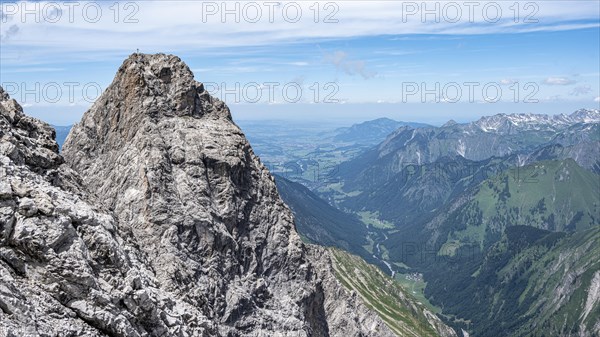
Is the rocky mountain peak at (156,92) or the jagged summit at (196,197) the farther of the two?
the rocky mountain peak at (156,92)

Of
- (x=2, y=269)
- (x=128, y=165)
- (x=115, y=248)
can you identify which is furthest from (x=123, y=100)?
(x=2, y=269)

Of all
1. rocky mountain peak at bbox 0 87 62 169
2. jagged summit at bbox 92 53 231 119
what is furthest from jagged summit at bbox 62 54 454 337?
rocky mountain peak at bbox 0 87 62 169

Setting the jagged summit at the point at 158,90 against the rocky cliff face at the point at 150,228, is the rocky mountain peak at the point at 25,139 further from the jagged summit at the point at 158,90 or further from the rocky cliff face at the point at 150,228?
the jagged summit at the point at 158,90

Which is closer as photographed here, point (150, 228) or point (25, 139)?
point (25, 139)

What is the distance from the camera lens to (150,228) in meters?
52.3

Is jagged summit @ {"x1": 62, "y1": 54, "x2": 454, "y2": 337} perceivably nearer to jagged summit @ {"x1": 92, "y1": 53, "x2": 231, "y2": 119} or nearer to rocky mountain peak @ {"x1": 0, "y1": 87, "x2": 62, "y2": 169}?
jagged summit @ {"x1": 92, "y1": 53, "x2": 231, "y2": 119}

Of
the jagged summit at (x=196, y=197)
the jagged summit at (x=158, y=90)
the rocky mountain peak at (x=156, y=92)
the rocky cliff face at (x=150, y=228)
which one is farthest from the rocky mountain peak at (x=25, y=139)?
the jagged summit at (x=158, y=90)

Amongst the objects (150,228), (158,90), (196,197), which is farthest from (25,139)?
(158,90)

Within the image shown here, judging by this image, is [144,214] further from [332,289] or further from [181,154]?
[332,289]

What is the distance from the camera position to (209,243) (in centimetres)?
5531

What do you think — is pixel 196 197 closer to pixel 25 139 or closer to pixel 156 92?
pixel 156 92

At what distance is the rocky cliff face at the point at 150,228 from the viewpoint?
23.5 meters

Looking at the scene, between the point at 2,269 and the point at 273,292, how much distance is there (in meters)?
42.5

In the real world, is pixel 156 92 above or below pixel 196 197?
above
